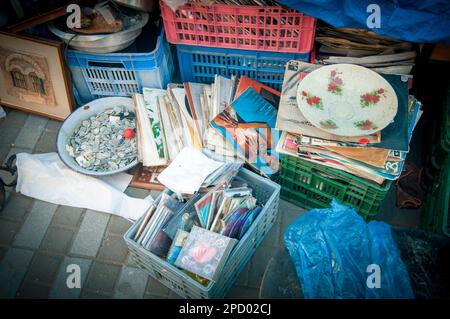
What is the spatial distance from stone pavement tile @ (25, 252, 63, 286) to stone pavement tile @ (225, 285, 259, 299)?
1.26m

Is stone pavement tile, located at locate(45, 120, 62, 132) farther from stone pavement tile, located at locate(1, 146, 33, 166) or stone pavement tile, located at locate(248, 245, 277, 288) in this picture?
stone pavement tile, located at locate(248, 245, 277, 288)

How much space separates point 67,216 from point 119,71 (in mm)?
1240

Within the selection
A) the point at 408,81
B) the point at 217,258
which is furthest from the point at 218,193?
the point at 408,81

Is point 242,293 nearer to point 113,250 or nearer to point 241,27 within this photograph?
point 113,250

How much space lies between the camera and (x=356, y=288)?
201 cm

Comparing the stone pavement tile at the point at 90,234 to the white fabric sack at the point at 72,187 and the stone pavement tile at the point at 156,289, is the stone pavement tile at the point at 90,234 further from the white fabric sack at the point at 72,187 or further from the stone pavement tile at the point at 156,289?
the stone pavement tile at the point at 156,289

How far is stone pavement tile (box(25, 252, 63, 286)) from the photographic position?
2785 mm

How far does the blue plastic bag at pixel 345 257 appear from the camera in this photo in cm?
199

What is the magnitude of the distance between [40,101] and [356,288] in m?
2.98

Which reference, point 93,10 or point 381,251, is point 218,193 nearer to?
point 381,251

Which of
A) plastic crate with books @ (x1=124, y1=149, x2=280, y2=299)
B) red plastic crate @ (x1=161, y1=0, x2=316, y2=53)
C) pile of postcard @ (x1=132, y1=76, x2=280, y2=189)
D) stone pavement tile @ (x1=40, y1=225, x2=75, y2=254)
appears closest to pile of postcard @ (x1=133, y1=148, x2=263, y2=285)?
plastic crate with books @ (x1=124, y1=149, x2=280, y2=299)

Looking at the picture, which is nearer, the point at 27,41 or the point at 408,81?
the point at 408,81

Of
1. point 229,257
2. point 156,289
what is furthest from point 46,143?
point 229,257

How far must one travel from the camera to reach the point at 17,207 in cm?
313
